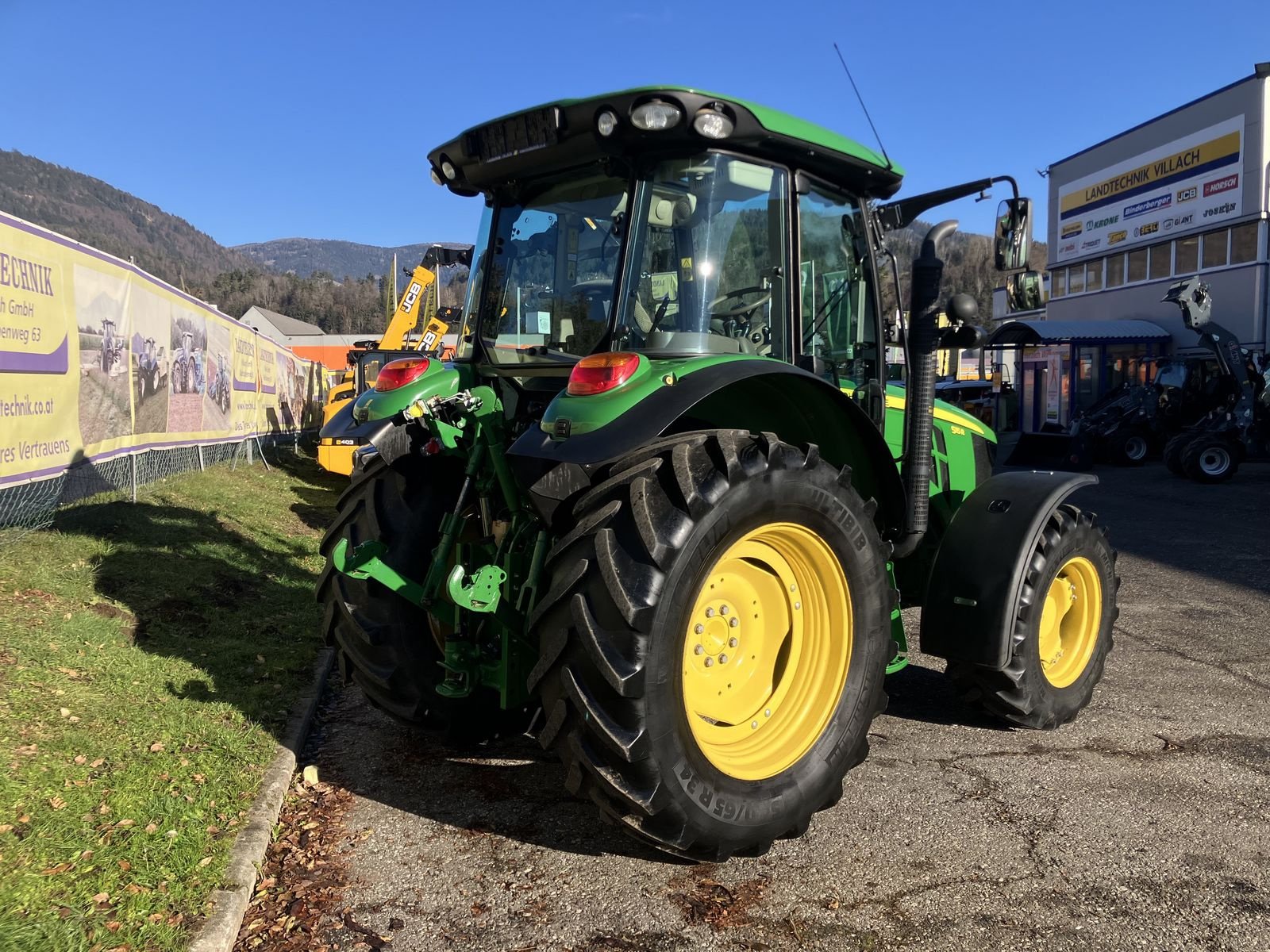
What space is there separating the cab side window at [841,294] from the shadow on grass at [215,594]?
301 centimetres

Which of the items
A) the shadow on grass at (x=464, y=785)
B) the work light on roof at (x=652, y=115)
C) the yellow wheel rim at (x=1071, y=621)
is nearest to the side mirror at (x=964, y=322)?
the yellow wheel rim at (x=1071, y=621)

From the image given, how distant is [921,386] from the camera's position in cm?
410

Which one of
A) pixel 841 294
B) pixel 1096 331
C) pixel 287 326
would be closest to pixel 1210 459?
pixel 1096 331

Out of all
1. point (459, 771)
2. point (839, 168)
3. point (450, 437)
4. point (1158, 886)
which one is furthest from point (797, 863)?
point (839, 168)

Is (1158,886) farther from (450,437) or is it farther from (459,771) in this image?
(450,437)

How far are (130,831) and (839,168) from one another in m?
3.65

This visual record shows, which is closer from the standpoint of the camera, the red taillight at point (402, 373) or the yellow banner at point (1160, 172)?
the red taillight at point (402, 373)

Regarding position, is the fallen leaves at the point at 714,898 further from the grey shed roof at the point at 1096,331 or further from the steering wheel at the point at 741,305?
the grey shed roof at the point at 1096,331

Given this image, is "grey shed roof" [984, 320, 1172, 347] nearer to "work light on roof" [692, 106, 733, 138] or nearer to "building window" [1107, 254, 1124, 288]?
"building window" [1107, 254, 1124, 288]

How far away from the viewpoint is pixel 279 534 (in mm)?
9219

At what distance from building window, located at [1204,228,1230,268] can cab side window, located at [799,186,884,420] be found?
25.4 m

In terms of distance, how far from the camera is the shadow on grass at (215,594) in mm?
4906

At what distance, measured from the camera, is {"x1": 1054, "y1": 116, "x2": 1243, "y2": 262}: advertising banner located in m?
24.8

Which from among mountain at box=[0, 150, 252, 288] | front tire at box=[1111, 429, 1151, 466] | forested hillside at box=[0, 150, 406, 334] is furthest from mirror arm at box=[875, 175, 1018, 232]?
mountain at box=[0, 150, 252, 288]
